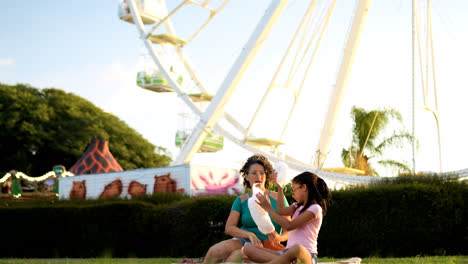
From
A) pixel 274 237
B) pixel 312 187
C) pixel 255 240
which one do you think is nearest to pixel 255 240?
→ pixel 255 240

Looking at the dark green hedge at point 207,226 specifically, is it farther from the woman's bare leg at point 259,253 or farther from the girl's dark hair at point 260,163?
the woman's bare leg at point 259,253

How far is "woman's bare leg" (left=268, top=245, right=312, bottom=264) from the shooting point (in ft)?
17.1

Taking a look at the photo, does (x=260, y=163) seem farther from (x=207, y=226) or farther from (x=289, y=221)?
(x=207, y=226)

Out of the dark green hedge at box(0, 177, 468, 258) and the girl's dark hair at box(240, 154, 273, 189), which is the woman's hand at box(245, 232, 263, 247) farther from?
the dark green hedge at box(0, 177, 468, 258)

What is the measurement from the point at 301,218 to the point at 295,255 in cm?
32

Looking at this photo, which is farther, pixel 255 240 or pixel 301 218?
pixel 255 240

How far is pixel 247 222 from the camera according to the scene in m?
5.88

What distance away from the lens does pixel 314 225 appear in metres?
5.43

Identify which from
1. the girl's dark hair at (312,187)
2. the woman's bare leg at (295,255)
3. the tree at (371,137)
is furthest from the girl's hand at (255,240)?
the tree at (371,137)

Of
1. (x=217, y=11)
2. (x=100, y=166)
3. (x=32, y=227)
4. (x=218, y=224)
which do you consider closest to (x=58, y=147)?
(x=100, y=166)

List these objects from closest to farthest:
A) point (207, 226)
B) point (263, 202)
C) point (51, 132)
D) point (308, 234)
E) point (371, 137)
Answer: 1. point (263, 202)
2. point (308, 234)
3. point (207, 226)
4. point (371, 137)
5. point (51, 132)

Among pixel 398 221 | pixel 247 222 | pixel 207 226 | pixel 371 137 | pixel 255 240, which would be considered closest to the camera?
pixel 255 240

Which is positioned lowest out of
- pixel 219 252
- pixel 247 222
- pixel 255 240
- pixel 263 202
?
pixel 219 252

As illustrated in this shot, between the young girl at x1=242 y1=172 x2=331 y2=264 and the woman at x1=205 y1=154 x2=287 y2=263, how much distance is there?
0.13 metres
